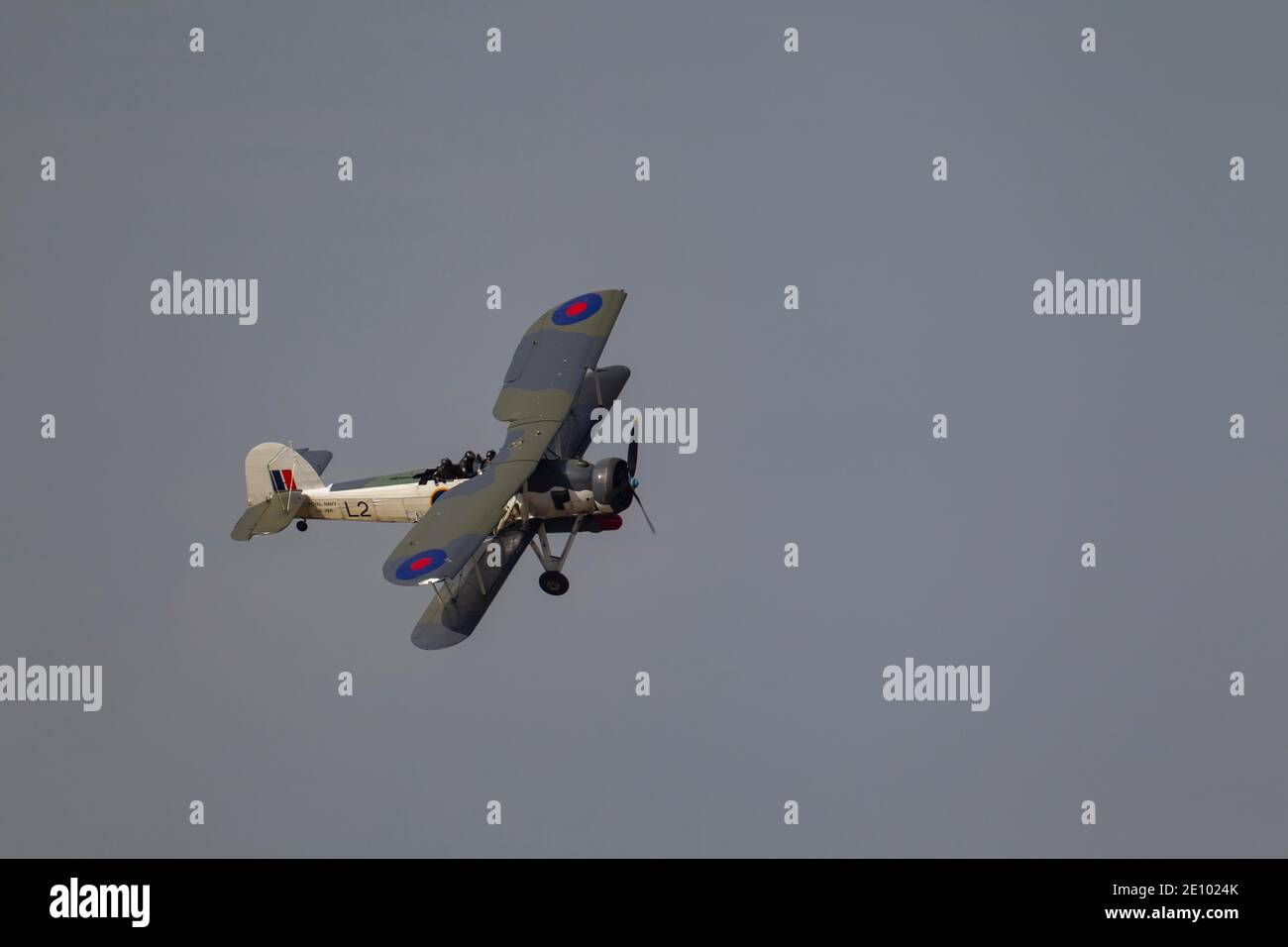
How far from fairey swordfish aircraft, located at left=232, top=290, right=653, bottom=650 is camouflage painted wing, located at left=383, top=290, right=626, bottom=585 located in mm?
33

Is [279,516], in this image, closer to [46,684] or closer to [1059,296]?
[46,684]

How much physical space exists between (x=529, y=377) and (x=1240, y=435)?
25.6 meters

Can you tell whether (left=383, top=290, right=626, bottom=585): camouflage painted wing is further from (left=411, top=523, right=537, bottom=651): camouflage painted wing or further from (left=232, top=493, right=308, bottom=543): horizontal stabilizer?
(left=232, top=493, right=308, bottom=543): horizontal stabilizer

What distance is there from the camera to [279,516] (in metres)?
50.8

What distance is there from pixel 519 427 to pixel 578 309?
6636 millimetres

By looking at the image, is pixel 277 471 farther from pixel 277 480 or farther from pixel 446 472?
pixel 446 472

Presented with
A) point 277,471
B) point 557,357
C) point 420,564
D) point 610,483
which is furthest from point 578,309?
point 420,564

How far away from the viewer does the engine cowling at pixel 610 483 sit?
47062 millimetres

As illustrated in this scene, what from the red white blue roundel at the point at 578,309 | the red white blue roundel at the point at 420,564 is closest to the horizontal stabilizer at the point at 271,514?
the red white blue roundel at the point at 578,309

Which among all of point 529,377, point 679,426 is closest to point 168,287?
point 529,377

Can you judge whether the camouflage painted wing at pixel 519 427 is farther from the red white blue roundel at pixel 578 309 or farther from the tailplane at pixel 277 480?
the tailplane at pixel 277 480

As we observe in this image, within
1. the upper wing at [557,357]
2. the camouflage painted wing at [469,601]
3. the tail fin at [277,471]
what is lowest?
the camouflage painted wing at [469,601]

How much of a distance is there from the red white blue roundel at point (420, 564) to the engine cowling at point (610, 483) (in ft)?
17.9
